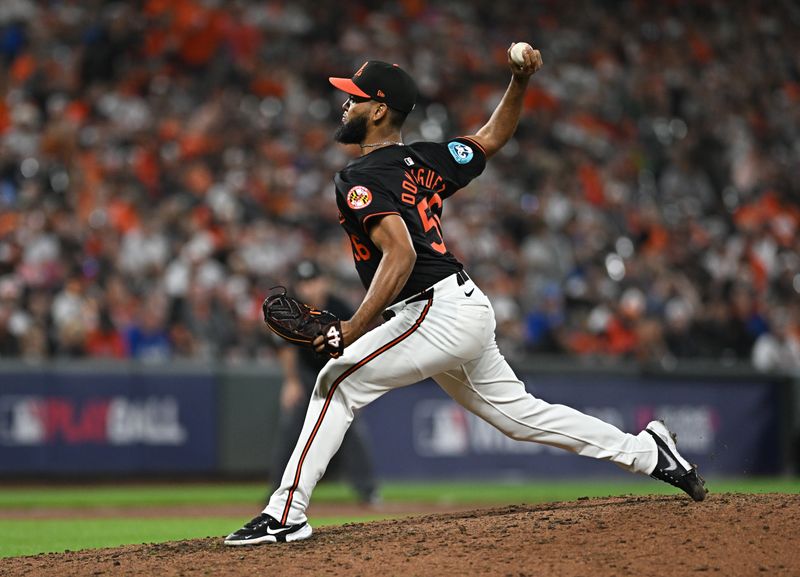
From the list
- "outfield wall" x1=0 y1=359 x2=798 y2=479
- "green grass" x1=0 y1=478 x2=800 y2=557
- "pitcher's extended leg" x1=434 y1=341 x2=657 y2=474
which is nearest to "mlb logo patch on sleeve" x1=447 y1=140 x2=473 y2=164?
"pitcher's extended leg" x1=434 y1=341 x2=657 y2=474

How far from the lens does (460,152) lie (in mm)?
5746

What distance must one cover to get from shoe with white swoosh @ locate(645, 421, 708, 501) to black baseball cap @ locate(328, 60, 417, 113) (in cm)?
196

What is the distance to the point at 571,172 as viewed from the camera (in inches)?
670

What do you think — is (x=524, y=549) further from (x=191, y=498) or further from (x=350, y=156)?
(x=350, y=156)

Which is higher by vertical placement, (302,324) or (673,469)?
(302,324)

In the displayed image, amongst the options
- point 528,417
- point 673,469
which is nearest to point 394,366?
point 528,417

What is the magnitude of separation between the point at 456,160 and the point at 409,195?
45 cm

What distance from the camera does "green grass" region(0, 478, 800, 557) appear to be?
7.75 m

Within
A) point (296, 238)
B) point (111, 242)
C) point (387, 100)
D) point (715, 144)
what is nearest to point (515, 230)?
point (296, 238)

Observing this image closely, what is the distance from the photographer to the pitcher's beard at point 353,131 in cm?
556

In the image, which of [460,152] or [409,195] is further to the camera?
[460,152]

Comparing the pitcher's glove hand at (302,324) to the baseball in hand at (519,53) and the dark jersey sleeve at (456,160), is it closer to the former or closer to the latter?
the dark jersey sleeve at (456,160)

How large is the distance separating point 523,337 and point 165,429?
431 cm

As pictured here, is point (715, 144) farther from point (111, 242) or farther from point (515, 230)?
point (111, 242)
